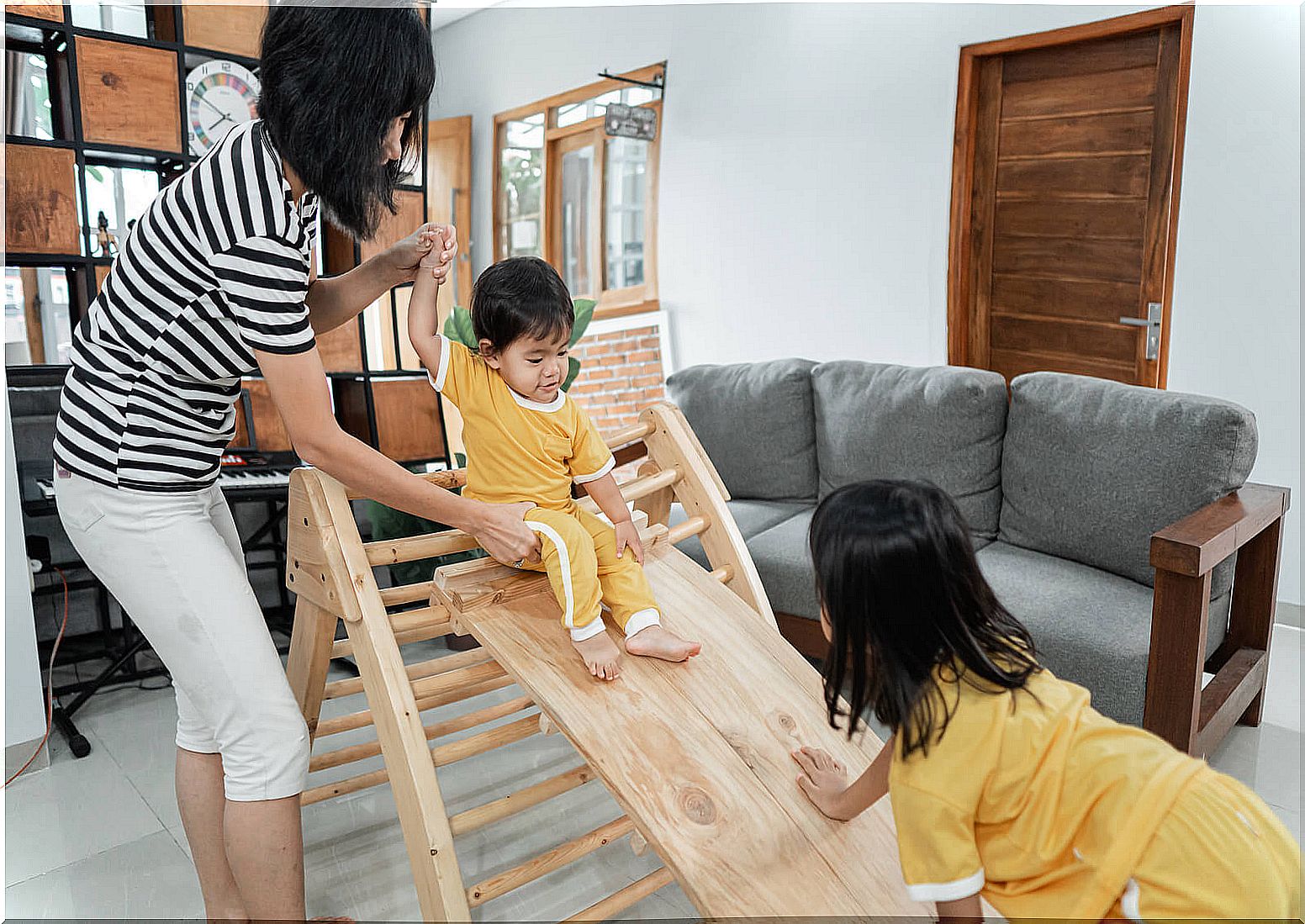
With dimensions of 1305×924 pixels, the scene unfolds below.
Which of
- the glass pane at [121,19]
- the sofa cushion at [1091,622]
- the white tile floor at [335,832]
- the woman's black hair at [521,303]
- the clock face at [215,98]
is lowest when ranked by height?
the white tile floor at [335,832]

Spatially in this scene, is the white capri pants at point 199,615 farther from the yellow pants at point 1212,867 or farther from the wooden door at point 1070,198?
the wooden door at point 1070,198

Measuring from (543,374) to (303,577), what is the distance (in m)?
0.62

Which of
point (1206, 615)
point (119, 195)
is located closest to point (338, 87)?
point (1206, 615)

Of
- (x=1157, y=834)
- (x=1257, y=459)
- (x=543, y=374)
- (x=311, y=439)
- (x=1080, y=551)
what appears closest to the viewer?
(x=1157, y=834)

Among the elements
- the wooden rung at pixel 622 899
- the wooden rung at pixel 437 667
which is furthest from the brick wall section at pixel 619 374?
the wooden rung at pixel 622 899

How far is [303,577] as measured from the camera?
1831 mm

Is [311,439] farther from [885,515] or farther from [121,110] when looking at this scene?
[121,110]

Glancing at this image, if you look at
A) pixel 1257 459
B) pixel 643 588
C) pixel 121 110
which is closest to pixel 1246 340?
pixel 1257 459

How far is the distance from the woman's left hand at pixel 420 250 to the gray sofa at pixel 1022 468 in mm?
1547

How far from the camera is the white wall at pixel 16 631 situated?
239cm

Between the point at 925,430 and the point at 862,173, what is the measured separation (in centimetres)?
217

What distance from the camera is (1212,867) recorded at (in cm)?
106

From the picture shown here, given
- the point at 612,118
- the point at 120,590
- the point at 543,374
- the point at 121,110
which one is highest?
the point at 612,118

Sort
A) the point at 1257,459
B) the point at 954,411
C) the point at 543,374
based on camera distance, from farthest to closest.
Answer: the point at 1257,459, the point at 954,411, the point at 543,374
